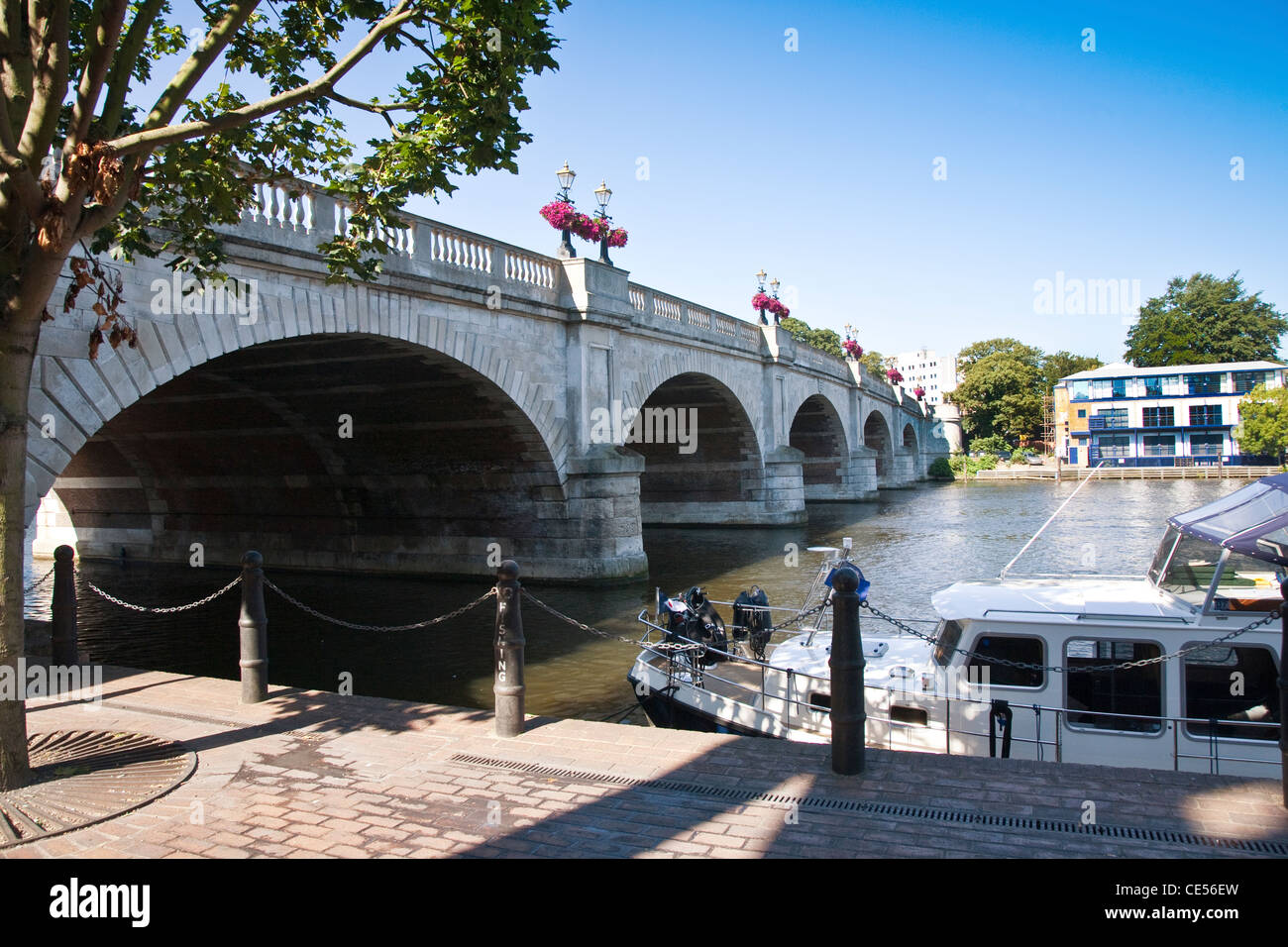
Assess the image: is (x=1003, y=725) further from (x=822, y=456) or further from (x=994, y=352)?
(x=994, y=352)

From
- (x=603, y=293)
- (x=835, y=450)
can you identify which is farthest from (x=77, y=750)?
(x=835, y=450)

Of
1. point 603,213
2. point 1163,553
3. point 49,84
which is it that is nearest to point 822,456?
point 603,213

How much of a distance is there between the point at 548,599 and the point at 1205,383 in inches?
2917

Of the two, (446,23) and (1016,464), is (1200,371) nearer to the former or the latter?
(1016,464)

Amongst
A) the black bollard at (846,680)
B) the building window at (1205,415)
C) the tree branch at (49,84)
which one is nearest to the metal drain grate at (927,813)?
the black bollard at (846,680)

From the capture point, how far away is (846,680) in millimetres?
5449

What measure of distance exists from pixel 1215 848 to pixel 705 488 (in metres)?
30.5

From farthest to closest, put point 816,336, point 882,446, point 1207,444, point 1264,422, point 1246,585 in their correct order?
point 816,336, point 1207,444, point 1264,422, point 882,446, point 1246,585

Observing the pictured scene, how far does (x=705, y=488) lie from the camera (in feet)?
114

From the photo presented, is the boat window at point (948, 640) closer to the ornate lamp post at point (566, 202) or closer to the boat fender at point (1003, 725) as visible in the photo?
the boat fender at point (1003, 725)

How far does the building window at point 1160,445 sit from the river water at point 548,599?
45.0 metres

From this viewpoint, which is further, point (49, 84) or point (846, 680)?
point (846, 680)

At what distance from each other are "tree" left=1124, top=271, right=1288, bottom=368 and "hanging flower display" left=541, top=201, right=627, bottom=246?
80040 millimetres

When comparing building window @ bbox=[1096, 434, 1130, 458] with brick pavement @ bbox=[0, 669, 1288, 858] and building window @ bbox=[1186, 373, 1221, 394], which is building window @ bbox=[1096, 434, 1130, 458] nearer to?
building window @ bbox=[1186, 373, 1221, 394]
